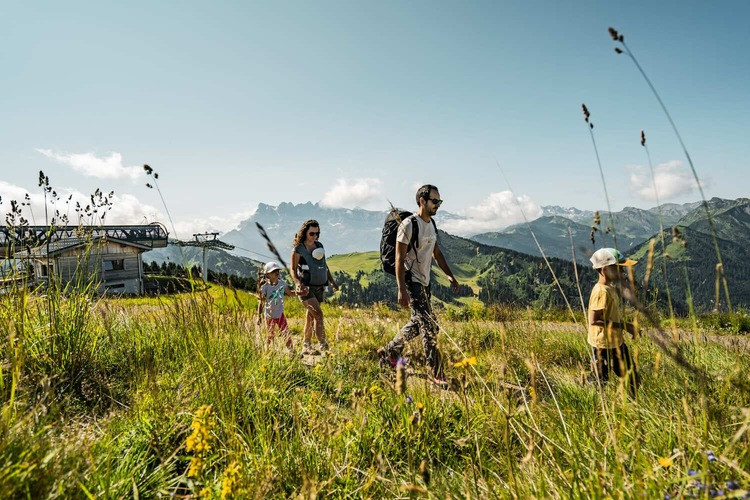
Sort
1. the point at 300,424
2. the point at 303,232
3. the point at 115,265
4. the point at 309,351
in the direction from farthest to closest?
the point at 115,265, the point at 303,232, the point at 309,351, the point at 300,424

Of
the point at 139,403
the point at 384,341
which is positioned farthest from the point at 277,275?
the point at 139,403

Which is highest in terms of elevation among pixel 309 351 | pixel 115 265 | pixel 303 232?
pixel 115 265

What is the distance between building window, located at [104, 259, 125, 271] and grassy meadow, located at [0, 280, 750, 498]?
1815 inches

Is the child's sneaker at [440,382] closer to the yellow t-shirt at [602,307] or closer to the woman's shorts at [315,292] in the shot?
the yellow t-shirt at [602,307]

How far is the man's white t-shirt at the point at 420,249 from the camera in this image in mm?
5035

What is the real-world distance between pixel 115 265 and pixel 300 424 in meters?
49.8

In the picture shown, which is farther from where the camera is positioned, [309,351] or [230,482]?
[309,351]

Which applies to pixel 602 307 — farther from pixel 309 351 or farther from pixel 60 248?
pixel 60 248

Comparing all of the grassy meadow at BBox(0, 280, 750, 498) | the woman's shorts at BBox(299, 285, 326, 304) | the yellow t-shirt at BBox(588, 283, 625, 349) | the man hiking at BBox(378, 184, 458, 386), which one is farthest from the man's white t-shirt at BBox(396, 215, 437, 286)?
the woman's shorts at BBox(299, 285, 326, 304)

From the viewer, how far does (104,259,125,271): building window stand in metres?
43.3

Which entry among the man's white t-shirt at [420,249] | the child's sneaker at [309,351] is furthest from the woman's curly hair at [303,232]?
the man's white t-shirt at [420,249]

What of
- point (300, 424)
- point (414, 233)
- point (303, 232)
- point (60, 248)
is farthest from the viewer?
point (303, 232)

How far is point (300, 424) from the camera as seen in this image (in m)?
2.60

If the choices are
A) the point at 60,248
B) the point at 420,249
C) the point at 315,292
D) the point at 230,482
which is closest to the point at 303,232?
the point at 315,292
